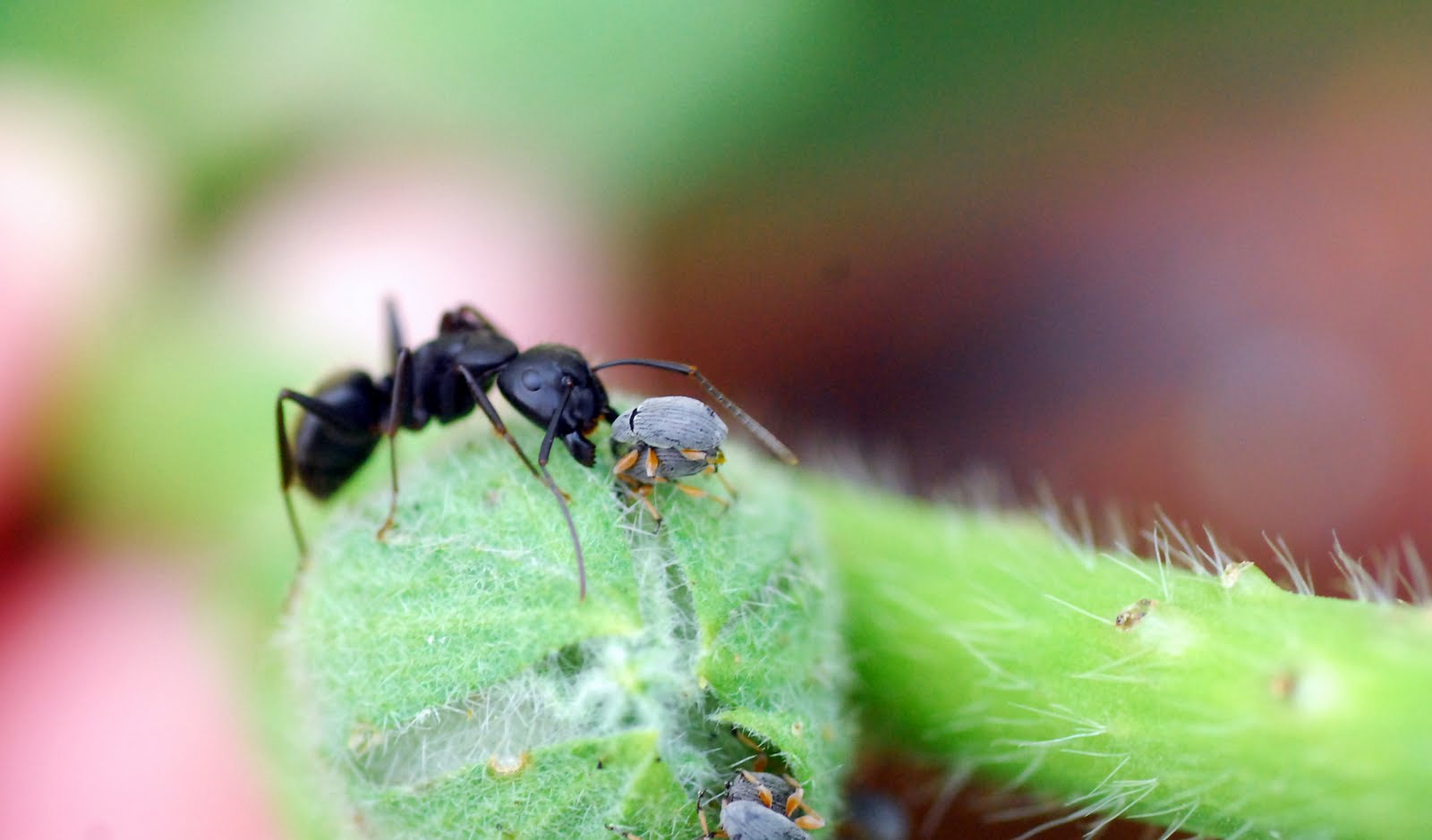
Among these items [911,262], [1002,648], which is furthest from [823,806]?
[911,262]

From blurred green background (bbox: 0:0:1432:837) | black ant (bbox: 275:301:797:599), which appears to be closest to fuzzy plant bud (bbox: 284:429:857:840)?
black ant (bbox: 275:301:797:599)

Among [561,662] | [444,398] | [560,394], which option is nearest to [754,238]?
[444,398]

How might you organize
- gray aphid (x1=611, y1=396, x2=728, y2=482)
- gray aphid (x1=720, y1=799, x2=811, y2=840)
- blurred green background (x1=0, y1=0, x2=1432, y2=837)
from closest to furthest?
gray aphid (x1=720, y1=799, x2=811, y2=840) < gray aphid (x1=611, y1=396, x2=728, y2=482) < blurred green background (x1=0, y1=0, x2=1432, y2=837)

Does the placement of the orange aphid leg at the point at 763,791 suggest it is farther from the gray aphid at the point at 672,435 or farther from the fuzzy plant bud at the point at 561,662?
the gray aphid at the point at 672,435

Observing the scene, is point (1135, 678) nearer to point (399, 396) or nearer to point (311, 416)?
point (399, 396)

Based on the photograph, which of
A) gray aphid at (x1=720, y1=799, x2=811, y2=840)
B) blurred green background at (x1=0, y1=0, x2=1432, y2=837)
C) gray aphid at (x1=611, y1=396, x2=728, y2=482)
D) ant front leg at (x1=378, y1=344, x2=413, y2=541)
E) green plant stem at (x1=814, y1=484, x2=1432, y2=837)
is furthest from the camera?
blurred green background at (x1=0, y1=0, x2=1432, y2=837)

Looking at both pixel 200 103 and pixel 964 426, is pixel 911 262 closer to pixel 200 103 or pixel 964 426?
pixel 964 426

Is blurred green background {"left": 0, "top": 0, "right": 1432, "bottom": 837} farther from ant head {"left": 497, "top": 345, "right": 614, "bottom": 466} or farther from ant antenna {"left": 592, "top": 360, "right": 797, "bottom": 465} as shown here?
ant head {"left": 497, "top": 345, "right": 614, "bottom": 466}
